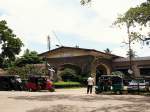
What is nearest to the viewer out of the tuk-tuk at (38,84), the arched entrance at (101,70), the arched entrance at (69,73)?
the tuk-tuk at (38,84)

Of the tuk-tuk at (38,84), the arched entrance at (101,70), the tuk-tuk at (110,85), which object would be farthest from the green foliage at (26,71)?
the tuk-tuk at (110,85)

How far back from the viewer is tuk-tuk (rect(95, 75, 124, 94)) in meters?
36.1

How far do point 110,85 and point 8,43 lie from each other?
33114 millimetres

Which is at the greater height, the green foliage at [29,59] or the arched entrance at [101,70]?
the green foliage at [29,59]

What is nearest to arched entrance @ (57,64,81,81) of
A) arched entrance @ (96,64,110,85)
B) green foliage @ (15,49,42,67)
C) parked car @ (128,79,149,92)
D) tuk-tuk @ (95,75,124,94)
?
arched entrance @ (96,64,110,85)

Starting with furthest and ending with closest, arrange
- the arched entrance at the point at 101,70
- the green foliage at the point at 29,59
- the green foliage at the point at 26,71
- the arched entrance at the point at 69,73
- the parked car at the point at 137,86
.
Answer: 1. the green foliage at the point at 29,59
2. the arched entrance at the point at 101,70
3. the arched entrance at the point at 69,73
4. the green foliage at the point at 26,71
5. the parked car at the point at 137,86

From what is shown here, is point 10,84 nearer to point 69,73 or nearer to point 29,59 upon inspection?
point 69,73

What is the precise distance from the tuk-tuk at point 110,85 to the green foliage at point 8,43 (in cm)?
3194

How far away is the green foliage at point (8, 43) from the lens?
6654 centimetres

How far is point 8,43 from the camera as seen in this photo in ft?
220

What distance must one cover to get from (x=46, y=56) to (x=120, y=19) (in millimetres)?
39451

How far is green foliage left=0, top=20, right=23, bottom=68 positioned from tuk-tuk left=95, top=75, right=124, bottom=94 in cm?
3194

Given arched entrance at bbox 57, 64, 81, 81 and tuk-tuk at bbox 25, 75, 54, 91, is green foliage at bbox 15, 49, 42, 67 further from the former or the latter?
tuk-tuk at bbox 25, 75, 54, 91

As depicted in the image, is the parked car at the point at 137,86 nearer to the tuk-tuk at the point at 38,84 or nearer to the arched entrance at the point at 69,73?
the tuk-tuk at the point at 38,84
